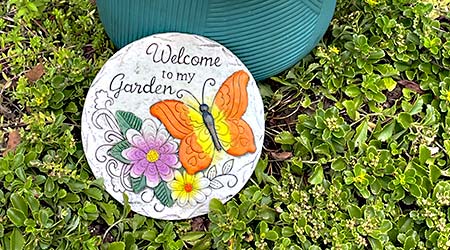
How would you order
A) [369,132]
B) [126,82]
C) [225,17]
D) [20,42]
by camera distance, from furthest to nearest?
[20,42], [369,132], [126,82], [225,17]

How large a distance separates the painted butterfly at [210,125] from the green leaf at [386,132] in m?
0.37

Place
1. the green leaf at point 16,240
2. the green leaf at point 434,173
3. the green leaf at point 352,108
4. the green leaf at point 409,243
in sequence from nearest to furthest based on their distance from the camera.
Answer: the green leaf at point 16,240 → the green leaf at point 409,243 → the green leaf at point 434,173 → the green leaf at point 352,108

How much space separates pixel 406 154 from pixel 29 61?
113 centimetres

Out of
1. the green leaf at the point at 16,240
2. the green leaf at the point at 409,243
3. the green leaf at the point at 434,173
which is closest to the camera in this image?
the green leaf at the point at 16,240

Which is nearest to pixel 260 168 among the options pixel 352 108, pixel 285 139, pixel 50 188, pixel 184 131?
pixel 285 139

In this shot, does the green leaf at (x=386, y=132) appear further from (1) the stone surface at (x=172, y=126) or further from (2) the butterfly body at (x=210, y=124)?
(2) the butterfly body at (x=210, y=124)

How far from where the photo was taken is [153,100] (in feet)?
5.59

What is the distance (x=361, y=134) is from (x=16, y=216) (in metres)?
0.93

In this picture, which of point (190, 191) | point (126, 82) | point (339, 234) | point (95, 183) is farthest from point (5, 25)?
point (339, 234)

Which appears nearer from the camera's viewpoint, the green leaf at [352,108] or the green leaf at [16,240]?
the green leaf at [16,240]

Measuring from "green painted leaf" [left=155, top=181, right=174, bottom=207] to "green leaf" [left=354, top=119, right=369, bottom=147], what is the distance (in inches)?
21.0

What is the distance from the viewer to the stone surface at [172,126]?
65.2 inches

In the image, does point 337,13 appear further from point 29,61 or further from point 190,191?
point 29,61

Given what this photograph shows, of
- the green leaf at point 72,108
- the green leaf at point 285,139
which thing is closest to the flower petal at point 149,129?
the green leaf at point 72,108
